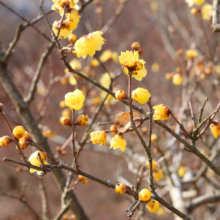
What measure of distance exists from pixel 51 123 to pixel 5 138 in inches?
254

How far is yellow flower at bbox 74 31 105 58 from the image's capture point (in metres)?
0.92

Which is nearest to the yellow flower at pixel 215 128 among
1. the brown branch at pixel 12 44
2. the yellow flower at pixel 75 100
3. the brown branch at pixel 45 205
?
the yellow flower at pixel 75 100

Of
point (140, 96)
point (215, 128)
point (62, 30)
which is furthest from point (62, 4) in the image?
point (215, 128)

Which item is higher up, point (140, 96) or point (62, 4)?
point (62, 4)

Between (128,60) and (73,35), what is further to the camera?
(73,35)

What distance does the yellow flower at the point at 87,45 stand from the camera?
3.02 feet

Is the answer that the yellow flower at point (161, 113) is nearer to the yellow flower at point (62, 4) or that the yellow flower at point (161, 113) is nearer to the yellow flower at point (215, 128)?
the yellow flower at point (215, 128)

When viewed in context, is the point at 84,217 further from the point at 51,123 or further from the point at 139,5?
the point at 139,5

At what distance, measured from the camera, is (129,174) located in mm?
6707

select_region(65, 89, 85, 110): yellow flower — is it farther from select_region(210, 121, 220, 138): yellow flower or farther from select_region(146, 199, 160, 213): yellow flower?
select_region(210, 121, 220, 138): yellow flower

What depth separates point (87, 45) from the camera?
0.94 m

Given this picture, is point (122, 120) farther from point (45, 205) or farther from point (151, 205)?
point (45, 205)

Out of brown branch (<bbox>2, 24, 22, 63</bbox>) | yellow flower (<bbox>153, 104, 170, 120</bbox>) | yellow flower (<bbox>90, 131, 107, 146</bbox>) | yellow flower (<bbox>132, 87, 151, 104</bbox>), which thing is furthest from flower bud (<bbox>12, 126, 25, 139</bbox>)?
brown branch (<bbox>2, 24, 22, 63</bbox>)

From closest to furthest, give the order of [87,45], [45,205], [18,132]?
[18,132] → [87,45] → [45,205]
